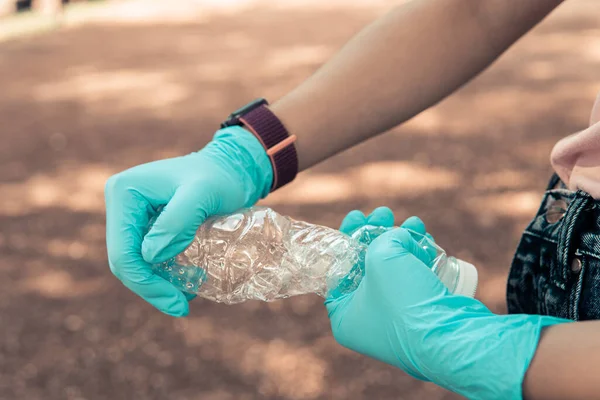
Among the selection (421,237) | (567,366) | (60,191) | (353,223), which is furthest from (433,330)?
(60,191)

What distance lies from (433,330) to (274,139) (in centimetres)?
77

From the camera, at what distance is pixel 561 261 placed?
149 centimetres

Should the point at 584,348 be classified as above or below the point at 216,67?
above

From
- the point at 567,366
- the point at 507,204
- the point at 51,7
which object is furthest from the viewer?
the point at 51,7

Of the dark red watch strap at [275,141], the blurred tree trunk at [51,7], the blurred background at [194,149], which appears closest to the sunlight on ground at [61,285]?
the blurred background at [194,149]

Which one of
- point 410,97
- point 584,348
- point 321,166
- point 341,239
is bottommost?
point 321,166

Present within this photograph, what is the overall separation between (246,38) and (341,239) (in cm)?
730

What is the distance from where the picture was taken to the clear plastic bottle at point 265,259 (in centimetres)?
187

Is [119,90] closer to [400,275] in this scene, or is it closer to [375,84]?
[375,84]

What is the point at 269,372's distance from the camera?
3.31 m

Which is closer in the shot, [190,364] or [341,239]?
[341,239]

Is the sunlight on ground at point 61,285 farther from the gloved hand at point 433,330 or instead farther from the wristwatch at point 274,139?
the gloved hand at point 433,330

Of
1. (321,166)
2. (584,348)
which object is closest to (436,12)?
(584,348)

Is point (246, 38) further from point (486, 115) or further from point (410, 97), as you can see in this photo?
point (410, 97)
